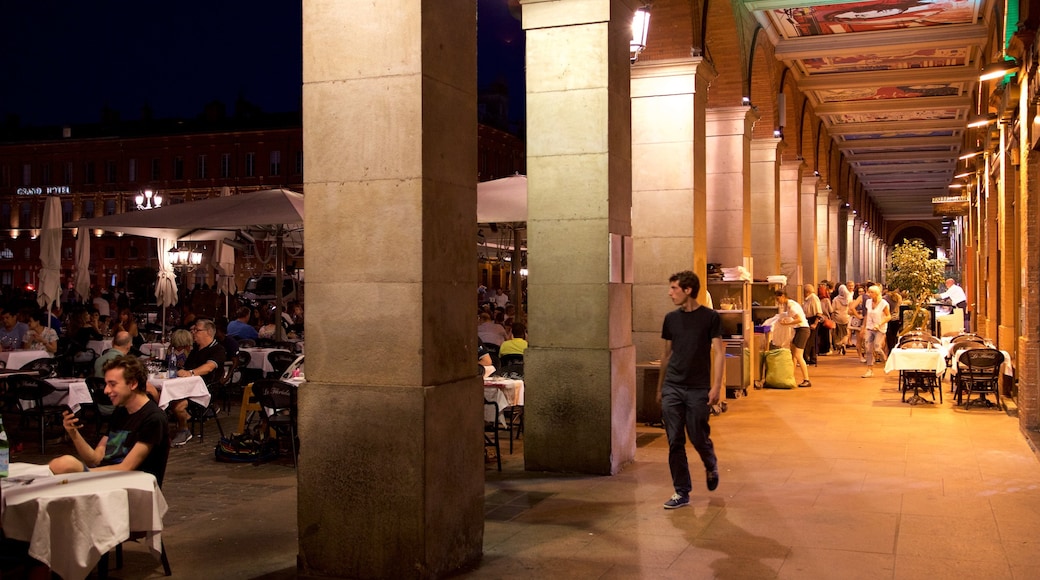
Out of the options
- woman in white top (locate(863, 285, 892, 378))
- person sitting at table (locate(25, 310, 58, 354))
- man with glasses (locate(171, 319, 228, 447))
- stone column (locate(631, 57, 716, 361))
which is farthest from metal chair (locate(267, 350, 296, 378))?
woman in white top (locate(863, 285, 892, 378))

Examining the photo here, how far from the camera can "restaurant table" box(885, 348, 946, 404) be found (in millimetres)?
12609

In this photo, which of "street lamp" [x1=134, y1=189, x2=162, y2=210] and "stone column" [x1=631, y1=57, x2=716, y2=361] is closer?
"stone column" [x1=631, y1=57, x2=716, y2=361]

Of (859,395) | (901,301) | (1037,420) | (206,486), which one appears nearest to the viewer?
(206,486)

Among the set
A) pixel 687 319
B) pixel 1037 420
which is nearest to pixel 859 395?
pixel 1037 420

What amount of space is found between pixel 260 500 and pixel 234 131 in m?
56.9

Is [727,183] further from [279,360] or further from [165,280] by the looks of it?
[165,280]

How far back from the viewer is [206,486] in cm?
775

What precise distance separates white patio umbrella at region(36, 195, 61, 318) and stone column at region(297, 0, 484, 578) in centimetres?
1060

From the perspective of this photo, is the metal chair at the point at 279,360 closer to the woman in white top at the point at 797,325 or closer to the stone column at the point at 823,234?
the woman in white top at the point at 797,325

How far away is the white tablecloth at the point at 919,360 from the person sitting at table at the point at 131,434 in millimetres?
9938

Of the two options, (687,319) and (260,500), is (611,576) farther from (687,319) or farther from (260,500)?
(260,500)

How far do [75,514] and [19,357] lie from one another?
848 cm

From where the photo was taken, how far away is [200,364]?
32.9ft

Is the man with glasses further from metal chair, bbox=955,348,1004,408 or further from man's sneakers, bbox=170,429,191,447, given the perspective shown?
metal chair, bbox=955,348,1004,408
